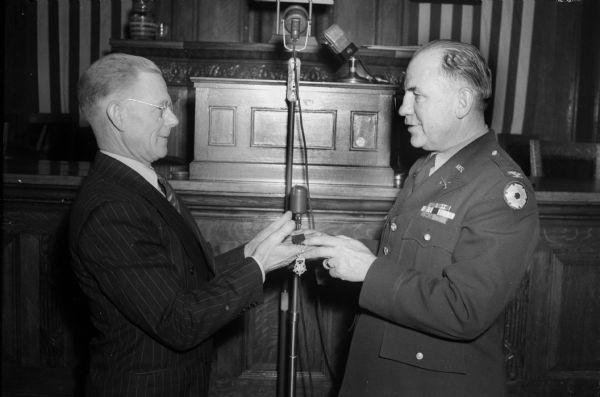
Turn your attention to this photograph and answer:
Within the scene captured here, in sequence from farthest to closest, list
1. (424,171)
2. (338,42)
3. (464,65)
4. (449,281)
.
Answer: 1. (338,42)
2. (424,171)
3. (464,65)
4. (449,281)

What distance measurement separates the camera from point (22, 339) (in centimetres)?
249

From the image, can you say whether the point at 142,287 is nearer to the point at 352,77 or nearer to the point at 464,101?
the point at 464,101

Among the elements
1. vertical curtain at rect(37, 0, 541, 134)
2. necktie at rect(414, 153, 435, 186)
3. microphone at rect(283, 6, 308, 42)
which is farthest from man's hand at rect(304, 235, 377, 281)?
vertical curtain at rect(37, 0, 541, 134)

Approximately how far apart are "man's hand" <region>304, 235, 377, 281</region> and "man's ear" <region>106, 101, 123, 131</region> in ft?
2.07

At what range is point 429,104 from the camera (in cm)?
159

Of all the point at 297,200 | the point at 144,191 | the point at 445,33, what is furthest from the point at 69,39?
the point at 297,200

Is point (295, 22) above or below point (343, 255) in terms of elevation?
above

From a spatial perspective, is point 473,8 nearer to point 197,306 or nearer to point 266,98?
point 266,98

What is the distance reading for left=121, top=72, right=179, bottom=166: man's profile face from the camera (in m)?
1.64

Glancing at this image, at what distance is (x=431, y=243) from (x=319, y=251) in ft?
1.01

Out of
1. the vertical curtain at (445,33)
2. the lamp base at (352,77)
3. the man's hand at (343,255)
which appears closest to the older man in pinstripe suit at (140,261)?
the man's hand at (343,255)

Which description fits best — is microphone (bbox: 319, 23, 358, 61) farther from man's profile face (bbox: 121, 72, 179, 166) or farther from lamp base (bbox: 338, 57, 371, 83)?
man's profile face (bbox: 121, 72, 179, 166)

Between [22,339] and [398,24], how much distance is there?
14.9 ft

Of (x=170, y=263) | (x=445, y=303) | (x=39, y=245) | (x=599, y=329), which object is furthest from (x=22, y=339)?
(x=599, y=329)
